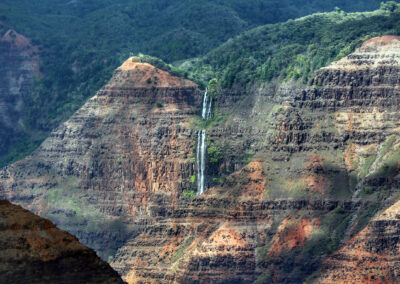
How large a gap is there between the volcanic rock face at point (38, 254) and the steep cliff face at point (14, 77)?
95313 millimetres

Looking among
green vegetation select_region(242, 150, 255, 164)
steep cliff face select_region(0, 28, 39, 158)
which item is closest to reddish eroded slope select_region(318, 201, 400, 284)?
green vegetation select_region(242, 150, 255, 164)

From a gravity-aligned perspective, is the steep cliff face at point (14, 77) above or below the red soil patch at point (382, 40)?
below

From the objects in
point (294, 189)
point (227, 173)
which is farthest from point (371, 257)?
point (227, 173)

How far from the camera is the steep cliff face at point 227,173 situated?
130250mm

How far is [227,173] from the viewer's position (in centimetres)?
14275

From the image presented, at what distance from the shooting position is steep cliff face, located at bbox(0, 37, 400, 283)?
130m

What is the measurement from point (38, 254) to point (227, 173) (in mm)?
57164

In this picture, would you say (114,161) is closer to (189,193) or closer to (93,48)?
(189,193)

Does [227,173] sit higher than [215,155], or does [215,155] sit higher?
[215,155]

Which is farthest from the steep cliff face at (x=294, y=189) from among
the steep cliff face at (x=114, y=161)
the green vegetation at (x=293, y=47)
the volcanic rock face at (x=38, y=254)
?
the volcanic rock face at (x=38, y=254)

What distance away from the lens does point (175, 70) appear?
15625 centimetres

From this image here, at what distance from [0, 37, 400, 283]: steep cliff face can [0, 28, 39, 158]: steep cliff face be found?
90.7 ft

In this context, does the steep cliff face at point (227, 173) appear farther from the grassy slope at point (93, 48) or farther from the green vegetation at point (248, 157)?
the grassy slope at point (93, 48)

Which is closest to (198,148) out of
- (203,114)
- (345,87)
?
(203,114)
